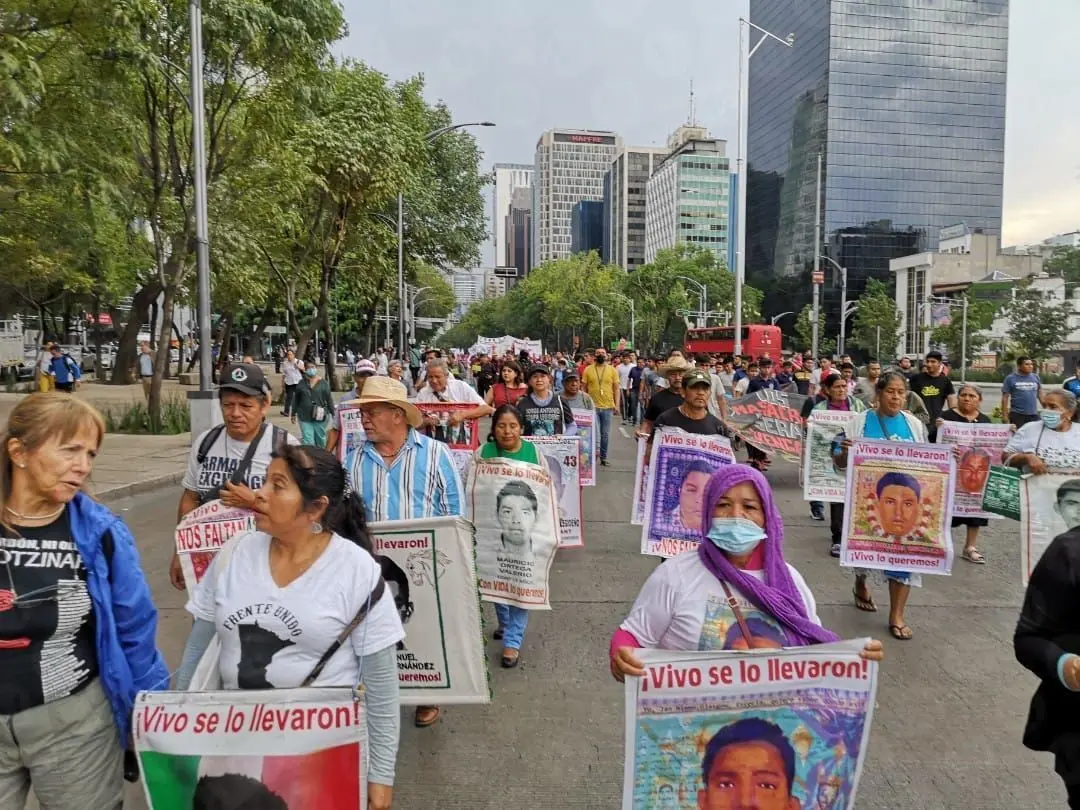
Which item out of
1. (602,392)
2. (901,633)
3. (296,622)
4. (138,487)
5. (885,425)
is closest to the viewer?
(296,622)

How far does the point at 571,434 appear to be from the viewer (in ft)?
26.7

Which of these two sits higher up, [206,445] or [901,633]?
[206,445]

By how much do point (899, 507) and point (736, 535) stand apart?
3754 millimetres

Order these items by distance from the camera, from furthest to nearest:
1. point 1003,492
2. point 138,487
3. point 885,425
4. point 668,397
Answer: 1. point 138,487
2. point 668,397
3. point 1003,492
4. point 885,425

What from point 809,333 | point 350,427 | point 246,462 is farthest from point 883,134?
point 246,462

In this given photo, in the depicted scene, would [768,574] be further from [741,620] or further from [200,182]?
[200,182]

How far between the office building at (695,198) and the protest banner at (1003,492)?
138 m

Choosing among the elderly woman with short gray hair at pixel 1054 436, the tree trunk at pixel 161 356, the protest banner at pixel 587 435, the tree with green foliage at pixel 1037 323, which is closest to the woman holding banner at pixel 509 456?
the elderly woman with short gray hair at pixel 1054 436

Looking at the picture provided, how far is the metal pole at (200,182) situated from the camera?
1298 cm

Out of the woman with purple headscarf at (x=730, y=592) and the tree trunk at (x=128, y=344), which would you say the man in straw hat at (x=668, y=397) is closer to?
the woman with purple headscarf at (x=730, y=592)

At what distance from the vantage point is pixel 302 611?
2.31 m

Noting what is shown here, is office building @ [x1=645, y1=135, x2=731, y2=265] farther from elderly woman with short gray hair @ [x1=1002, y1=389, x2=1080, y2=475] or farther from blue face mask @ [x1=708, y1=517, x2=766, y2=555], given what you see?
blue face mask @ [x1=708, y1=517, x2=766, y2=555]

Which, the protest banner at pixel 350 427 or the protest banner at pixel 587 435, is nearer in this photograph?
the protest banner at pixel 350 427

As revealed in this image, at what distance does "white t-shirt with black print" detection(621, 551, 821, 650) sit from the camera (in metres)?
2.54
